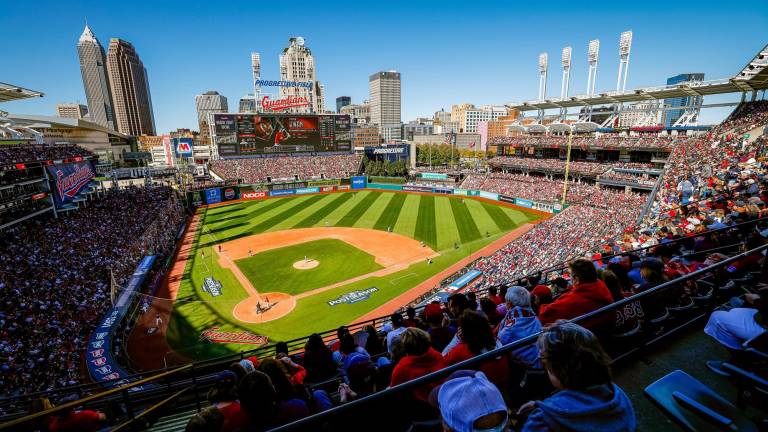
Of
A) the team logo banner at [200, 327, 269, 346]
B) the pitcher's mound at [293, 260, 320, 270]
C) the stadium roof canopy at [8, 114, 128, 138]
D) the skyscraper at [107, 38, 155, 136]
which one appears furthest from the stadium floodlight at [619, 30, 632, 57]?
the skyscraper at [107, 38, 155, 136]

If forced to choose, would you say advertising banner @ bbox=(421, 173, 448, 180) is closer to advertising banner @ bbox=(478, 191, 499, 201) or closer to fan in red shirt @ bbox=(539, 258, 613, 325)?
advertising banner @ bbox=(478, 191, 499, 201)

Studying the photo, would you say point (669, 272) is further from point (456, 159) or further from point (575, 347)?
point (456, 159)

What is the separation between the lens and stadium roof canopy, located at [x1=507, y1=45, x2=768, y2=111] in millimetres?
27797

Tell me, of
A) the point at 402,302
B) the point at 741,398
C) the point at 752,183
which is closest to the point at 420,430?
the point at 741,398

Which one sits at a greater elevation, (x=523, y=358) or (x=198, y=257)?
(x=523, y=358)

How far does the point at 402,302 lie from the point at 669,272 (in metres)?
17.1

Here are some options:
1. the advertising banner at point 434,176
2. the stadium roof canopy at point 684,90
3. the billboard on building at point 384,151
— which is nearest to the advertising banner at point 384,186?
the advertising banner at point 434,176

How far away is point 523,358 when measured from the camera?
3.52 m

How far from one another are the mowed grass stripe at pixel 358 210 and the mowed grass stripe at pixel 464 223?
1179cm

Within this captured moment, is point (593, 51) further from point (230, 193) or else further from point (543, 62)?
point (230, 193)

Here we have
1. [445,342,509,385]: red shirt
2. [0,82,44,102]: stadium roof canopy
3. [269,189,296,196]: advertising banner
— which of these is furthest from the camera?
[269,189,296,196]: advertising banner

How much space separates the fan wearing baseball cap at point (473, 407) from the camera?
6.74 ft

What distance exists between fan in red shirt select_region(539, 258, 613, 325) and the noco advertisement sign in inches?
2488

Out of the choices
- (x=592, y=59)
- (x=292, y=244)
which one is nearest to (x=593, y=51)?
(x=592, y=59)
